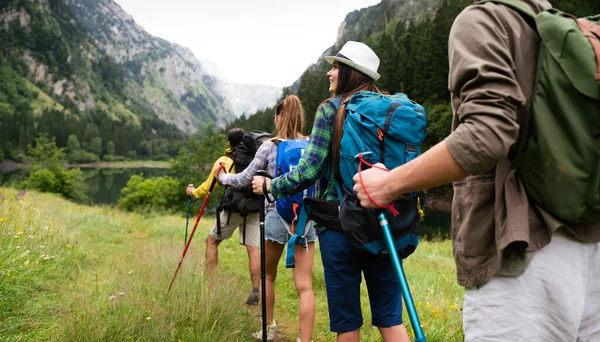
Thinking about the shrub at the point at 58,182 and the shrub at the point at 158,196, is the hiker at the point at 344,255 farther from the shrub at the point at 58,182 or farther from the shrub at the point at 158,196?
the shrub at the point at 58,182

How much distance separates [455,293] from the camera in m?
5.55

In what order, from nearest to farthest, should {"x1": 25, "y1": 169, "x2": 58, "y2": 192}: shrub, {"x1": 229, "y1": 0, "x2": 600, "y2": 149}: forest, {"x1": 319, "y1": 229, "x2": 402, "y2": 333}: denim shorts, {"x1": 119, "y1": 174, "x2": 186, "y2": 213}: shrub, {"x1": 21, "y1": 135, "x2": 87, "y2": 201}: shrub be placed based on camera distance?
{"x1": 319, "y1": 229, "x2": 402, "y2": 333}: denim shorts
{"x1": 119, "y1": 174, "x2": 186, "y2": 213}: shrub
{"x1": 229, "y1": 0, "x2": 600, "y2": 149}: forest
{"x1": 25, "y1": 169, "x2": 58, "y2": 192}: shrub
{"x1": 21, "y1": 135, "x2": 87, "y2": 201}: shrub

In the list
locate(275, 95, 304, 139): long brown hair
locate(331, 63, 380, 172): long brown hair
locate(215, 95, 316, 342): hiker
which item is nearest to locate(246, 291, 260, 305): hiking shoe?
locate(215, 95, 316, 342): hiker

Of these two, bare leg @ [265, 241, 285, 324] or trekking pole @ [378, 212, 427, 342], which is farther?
bare leg @ [265, 241, 285, 324]

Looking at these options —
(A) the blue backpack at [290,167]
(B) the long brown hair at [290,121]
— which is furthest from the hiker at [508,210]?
(B) the long brown hair at [290,121]

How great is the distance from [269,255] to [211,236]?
58.5 inches

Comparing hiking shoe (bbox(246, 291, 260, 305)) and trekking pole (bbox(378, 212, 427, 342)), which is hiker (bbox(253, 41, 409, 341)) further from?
hiking shoe (bbox(246, 291, 260, 305))

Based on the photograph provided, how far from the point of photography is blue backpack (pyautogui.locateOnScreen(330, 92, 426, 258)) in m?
2.19

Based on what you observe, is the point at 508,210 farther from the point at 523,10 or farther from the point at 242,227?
the point at 242,227

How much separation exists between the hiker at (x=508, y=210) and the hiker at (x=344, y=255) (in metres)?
1.07

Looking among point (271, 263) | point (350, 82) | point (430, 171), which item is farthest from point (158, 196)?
point (430, 171)

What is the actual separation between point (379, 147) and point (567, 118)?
1.06 metres

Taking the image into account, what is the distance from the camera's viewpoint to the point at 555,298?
53.0 inches

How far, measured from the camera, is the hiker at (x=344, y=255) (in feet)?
8.20
